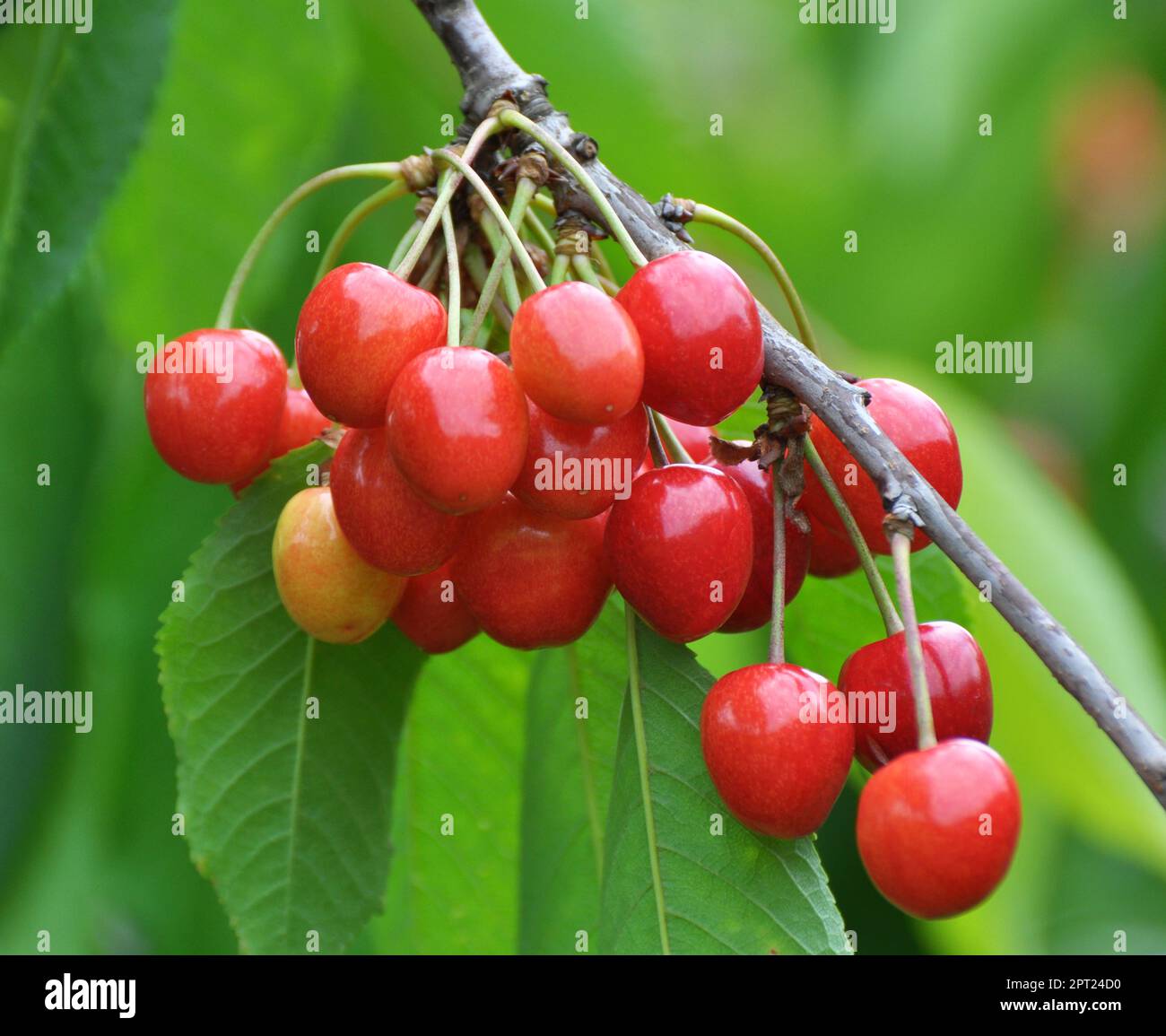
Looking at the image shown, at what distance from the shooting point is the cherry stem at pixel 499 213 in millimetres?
1313

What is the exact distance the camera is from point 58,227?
1618 mm

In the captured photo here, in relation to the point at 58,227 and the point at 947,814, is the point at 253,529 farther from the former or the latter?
the point at 947,814

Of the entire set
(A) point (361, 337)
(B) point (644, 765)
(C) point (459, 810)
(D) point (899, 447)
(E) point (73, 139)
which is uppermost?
(E) point (73, 139)

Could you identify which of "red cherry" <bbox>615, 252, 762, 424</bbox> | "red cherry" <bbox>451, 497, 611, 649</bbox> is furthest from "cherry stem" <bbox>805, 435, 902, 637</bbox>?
"red cherry" <bbox>451, 497, 611, 649</bbox>

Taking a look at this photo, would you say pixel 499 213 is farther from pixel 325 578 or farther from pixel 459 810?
pixel 459 810

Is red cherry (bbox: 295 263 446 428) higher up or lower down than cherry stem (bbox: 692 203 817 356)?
lower down

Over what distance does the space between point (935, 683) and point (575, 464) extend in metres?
0.39

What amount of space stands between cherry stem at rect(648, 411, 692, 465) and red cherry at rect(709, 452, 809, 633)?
0.12 feet

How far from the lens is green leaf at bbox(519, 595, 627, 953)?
1760 mm

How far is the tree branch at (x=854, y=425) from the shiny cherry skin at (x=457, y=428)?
27 centimetres

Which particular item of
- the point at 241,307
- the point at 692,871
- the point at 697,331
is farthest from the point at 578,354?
the point at 241,307

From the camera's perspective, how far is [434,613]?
1.54m

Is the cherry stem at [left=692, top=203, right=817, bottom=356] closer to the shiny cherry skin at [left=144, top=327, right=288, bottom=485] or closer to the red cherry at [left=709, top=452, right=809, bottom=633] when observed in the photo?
the red cherry at [left=709, top=452, right=809, bottom=633]

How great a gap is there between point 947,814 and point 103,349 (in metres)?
1.77
